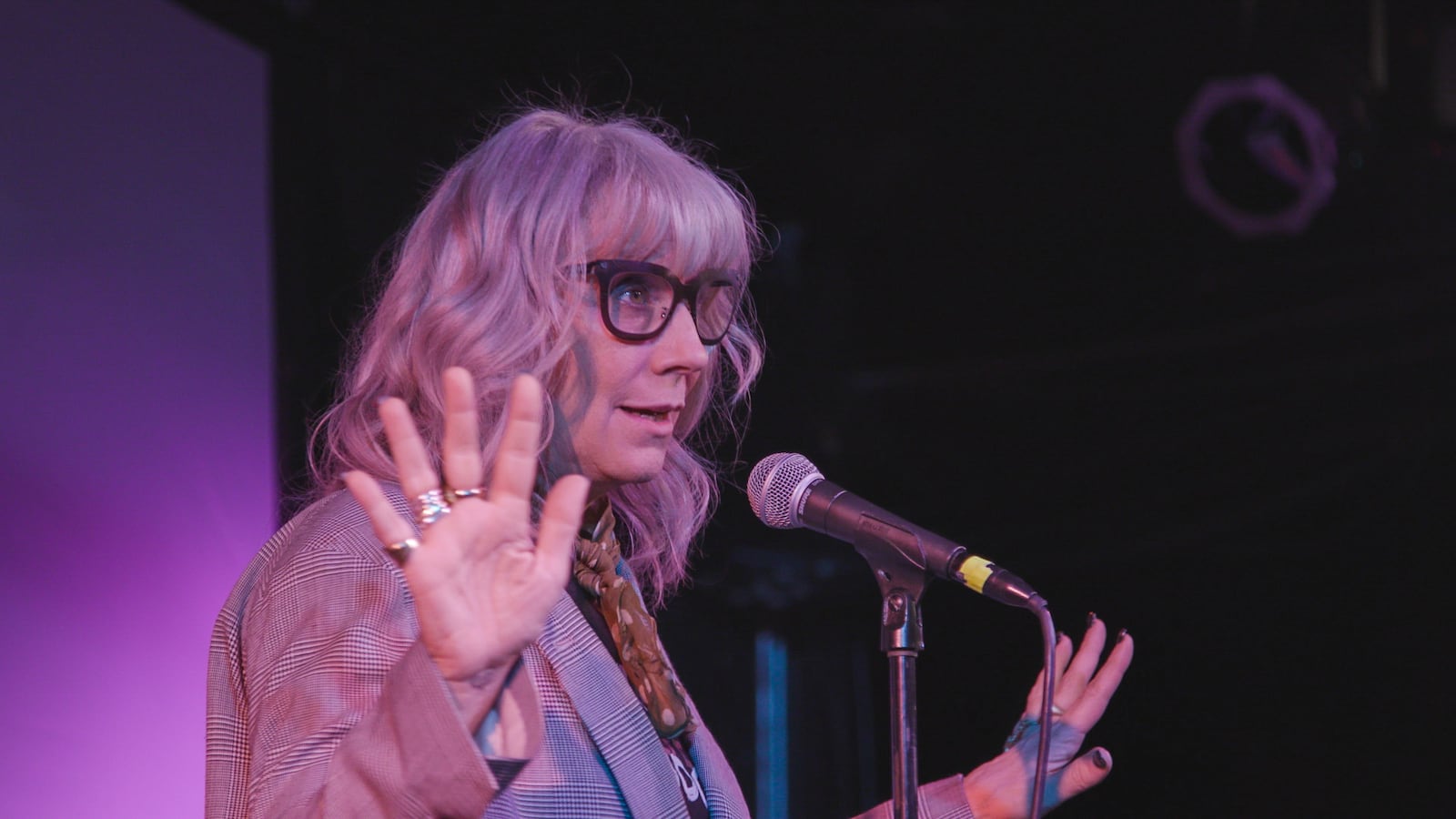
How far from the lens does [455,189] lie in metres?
1.97

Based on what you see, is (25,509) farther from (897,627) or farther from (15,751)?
(897,627)

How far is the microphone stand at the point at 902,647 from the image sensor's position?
1.66 m

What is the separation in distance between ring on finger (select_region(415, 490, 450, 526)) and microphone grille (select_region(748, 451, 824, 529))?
2.36ft

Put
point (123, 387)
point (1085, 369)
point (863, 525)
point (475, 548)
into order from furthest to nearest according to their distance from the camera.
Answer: point (1085, 369) → point (123, 387) → point (863, 525) → point (475, 548)

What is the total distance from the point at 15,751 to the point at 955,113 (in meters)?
3.55

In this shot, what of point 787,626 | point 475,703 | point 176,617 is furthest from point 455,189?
point 787,626

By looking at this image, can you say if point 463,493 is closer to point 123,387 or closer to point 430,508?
point 430,508

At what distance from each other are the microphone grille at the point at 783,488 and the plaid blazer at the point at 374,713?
0.33 metres

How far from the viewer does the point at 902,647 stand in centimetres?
169

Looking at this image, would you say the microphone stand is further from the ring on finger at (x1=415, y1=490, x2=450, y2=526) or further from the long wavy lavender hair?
the ring on finger at (x1=415, y1=490, x2=450, y2=526)

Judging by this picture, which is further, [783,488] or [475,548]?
[783,488]

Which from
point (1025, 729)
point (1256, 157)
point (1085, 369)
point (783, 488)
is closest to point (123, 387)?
point (783, 488)

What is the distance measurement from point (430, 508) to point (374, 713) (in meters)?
0.21

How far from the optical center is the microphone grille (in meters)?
1.85
